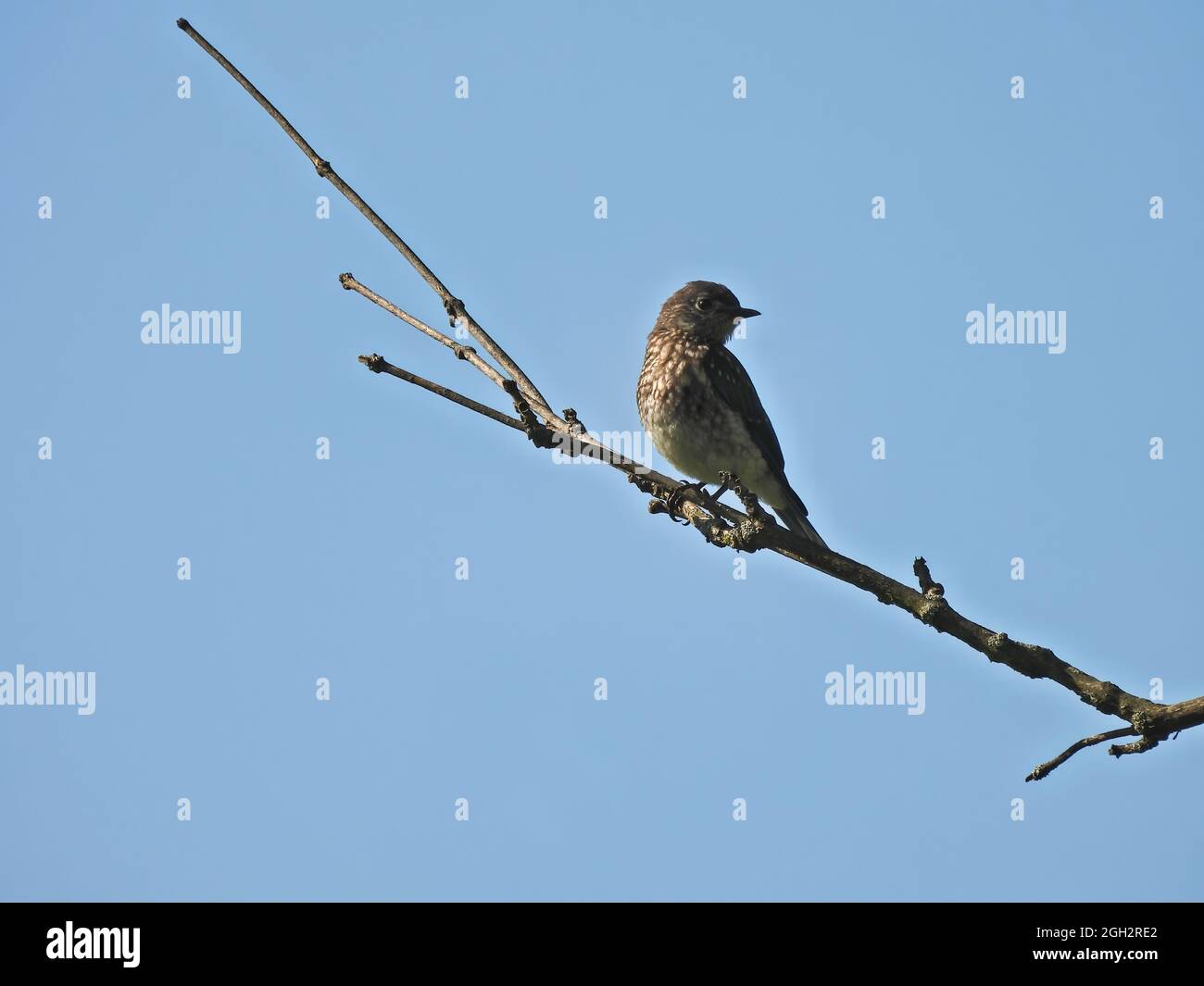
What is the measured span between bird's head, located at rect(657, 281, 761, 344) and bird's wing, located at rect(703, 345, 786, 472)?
0.25 metres

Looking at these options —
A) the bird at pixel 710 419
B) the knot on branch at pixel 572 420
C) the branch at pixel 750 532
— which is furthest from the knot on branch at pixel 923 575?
the bird at pixel 710 419

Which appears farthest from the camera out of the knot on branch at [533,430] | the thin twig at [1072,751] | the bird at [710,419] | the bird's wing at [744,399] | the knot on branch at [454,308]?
the bird's wing at [744,399]

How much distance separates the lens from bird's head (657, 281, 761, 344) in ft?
30.3

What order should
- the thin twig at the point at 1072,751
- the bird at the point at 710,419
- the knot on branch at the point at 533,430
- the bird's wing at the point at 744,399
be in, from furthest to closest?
the bird's wing at the point at 744,399 → the bird at the point at 710,419 → the knot on branch at the point at 533,430 → the thin twig at the point at 1072,751

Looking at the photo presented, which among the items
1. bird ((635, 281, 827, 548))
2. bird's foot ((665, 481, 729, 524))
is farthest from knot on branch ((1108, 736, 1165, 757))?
bird ((635, 281, 827, 548))

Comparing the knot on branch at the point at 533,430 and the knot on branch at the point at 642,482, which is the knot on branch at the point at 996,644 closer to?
the knot on branch at the point at 642,482

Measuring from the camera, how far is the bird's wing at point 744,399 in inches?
337

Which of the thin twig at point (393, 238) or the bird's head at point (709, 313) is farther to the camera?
the bird's head at point (709, 313)

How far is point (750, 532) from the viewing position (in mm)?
4184

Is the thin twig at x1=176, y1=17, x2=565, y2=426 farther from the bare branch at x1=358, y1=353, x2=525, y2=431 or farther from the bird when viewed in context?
the bird

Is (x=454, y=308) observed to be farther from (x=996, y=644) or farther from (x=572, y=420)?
(x=996, y=644)

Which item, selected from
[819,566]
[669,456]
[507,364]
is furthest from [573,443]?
[669,456]

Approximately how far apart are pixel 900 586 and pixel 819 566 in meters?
0.24
